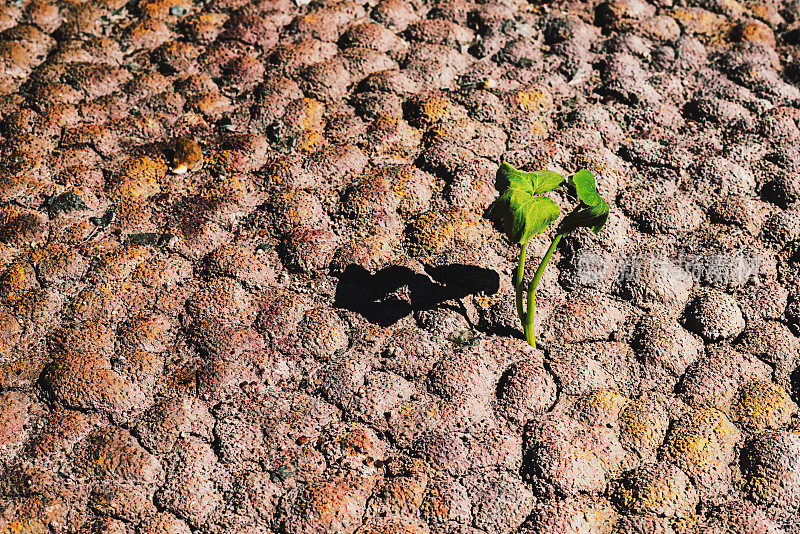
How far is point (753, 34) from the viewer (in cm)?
253

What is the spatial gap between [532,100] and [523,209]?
88cm

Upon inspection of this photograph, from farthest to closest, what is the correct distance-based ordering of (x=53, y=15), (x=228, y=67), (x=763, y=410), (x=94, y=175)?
(x=53, y=15), (x=228, y=67), (x=94, y=175), (x=763, y=410)

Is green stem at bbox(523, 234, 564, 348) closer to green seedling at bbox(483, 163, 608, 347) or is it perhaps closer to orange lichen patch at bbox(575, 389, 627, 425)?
green seedling at bbox(483, 163, 608, 347)

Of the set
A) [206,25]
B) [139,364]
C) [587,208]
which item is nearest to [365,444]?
[139,364]

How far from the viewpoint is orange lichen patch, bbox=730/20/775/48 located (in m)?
2.51

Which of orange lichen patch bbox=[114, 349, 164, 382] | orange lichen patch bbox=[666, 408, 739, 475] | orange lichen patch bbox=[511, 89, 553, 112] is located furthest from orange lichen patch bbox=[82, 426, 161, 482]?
orange lichen patch bbox=[511, 89, 553, 112]

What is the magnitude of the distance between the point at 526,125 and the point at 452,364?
818mm

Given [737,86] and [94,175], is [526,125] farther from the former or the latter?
[94,175]

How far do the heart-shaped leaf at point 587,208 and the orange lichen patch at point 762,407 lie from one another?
18.8 inches

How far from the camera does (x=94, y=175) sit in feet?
6.46

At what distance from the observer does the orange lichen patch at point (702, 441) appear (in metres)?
1.50

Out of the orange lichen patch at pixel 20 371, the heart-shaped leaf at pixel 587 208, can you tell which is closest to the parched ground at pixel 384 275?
the orange lichen patch at pixel 20 371

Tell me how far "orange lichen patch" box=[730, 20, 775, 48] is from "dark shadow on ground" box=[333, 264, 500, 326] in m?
1.38

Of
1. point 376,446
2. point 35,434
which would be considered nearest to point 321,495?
point 376,446
